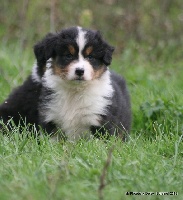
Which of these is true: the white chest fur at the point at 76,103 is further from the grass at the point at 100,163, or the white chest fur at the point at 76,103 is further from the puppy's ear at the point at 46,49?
the grass at the point at 100,163

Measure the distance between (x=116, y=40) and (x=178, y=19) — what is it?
5.28 feet

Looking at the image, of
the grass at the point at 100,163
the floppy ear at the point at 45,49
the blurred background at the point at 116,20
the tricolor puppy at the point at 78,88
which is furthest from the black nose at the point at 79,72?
the blurred background at the point at 116,20

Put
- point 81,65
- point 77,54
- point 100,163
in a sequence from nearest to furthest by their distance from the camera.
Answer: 1. point 100,163
2. point 81,65
3. point 77,54

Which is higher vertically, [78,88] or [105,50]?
[105,50]

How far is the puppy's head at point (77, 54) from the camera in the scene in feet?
21.2

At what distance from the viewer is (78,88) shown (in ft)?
22.5

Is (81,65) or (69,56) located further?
(69,56)

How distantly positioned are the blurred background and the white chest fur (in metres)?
5.69

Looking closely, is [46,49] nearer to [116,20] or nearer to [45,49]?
[45,49]

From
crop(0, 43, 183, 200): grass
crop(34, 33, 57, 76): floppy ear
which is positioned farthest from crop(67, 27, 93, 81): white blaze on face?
crop(0, 43, 183, 200): grass

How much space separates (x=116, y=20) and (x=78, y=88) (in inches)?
264

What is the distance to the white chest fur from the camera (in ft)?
22.1

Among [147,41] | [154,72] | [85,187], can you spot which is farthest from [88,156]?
[147,41]

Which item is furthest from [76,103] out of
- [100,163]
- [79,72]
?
[100,163]
